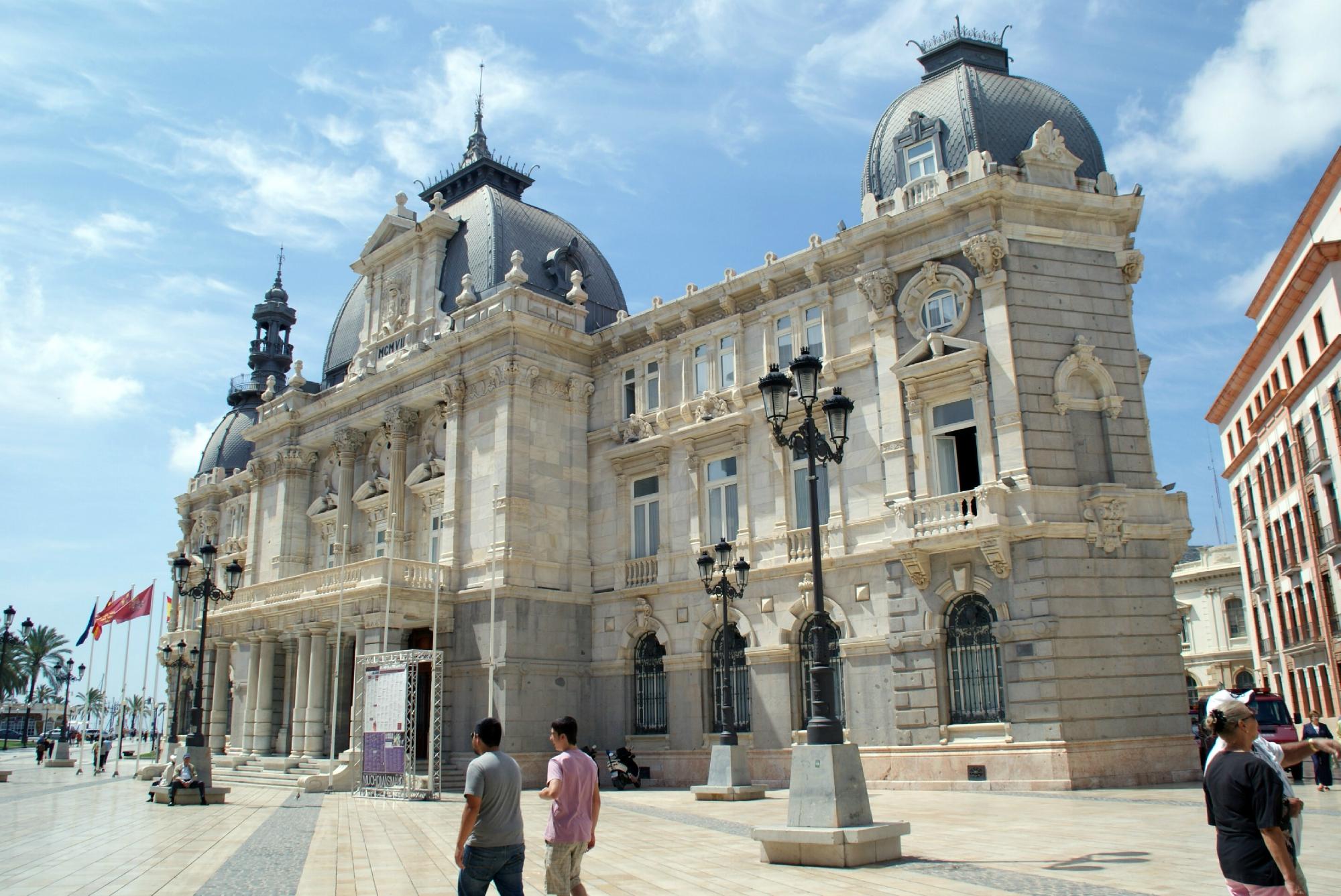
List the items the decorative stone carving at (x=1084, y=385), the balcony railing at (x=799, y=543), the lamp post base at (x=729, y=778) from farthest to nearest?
the balcony railing at (x=799, y=543) < the decorative stone carving at (x=1084, y=385) < the lamp post base at (x=729, y=778)

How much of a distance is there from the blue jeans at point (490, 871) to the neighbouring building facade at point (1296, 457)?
39.3 meters

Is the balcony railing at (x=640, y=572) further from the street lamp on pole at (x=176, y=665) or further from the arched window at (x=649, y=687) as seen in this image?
the street lamp on pole at (x=176, y=665)

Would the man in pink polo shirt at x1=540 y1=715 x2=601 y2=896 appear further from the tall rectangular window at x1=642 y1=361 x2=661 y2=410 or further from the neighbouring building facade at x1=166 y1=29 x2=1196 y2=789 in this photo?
the tall rectangular window at x1=642 y1=361 x2=661 y2=410

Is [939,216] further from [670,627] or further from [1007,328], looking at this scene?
[670,627]

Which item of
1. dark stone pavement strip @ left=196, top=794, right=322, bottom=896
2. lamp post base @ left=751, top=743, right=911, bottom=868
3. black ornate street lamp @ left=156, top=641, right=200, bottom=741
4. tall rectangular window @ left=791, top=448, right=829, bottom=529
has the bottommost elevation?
dark stone pavement strip @ left=196, top=794, right=322, bottom=896

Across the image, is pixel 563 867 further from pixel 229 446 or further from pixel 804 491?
pixel 229 446

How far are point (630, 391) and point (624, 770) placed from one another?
1157cm

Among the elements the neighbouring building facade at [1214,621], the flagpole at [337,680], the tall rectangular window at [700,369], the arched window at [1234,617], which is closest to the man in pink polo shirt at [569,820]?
the flagpole at [337,680]

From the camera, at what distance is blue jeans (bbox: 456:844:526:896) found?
25.2ft

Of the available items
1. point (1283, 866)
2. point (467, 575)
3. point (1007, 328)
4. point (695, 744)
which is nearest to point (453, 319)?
point (467, 575)

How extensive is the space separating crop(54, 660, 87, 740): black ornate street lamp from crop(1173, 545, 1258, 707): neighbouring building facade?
205 feet

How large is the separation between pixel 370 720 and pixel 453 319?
13701mm

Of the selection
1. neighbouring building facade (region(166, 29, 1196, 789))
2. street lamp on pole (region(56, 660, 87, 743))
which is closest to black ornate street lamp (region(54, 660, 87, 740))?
street lamp on pole (region(56, 660, 87, 743))

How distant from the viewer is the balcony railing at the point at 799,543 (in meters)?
27.4
